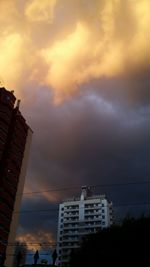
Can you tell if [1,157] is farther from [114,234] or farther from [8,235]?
[114,234]

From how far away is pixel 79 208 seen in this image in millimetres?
161250

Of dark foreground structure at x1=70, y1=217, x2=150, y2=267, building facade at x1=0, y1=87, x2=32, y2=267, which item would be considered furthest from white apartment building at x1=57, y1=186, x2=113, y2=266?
dark foreground structure at x1=70, y1=217, x2=150, y2=267

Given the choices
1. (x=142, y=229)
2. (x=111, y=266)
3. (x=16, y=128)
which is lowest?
(x=111, y=266)

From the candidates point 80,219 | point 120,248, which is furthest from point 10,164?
point 80,219

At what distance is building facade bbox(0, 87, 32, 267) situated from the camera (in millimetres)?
79938

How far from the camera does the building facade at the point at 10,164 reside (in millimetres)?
79938

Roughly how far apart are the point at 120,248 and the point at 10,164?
47.9 m

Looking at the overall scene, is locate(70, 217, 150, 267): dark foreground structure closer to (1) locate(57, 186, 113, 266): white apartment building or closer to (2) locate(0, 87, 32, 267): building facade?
(2) locate(0, 87, 32, 267): building facade

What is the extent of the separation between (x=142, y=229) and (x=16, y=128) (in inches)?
2150

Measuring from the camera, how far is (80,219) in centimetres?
15675

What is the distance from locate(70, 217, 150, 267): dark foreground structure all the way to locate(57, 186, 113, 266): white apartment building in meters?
102

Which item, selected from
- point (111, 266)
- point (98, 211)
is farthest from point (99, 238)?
A: point (98, 211)

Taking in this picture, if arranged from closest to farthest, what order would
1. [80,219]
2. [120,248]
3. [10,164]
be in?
[120,248] < [10,164] < [80,219]

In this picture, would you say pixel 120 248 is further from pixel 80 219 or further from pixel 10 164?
pixel 80 219
